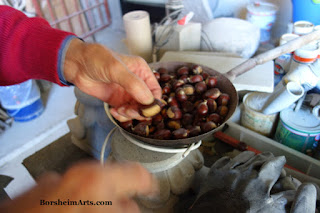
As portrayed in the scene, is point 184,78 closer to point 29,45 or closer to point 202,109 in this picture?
point 202,109

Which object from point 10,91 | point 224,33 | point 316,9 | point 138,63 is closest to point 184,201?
point 138,63

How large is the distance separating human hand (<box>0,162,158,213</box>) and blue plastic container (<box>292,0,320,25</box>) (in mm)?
1216

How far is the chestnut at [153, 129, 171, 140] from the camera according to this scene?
71 centimetres

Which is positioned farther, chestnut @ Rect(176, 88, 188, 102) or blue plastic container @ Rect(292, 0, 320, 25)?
blue plastic container @ Rect(292, 0, 320, 25)

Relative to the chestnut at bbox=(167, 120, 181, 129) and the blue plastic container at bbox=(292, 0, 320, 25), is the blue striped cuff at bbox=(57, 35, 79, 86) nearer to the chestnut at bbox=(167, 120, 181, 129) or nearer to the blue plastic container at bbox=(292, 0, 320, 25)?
the chestnut at bbox=(167, 120, 181, 129)

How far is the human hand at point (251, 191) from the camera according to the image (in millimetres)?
611

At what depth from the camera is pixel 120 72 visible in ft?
1.89

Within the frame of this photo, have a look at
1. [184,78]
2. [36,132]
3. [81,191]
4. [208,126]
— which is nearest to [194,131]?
[208,126]

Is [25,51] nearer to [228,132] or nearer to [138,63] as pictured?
[138,63]

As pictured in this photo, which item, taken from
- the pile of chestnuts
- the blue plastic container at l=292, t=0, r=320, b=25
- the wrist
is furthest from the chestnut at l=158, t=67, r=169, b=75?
the blue plastic container at l=292, t=0, r=320, b=25

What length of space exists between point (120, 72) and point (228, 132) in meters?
0.77

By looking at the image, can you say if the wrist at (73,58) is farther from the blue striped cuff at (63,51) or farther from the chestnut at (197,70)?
the chestnut at (197,70)

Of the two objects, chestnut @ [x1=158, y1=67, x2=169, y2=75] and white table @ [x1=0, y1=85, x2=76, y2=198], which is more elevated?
chestnut @ [x1=158, y1=67, x2=169, y2=75]

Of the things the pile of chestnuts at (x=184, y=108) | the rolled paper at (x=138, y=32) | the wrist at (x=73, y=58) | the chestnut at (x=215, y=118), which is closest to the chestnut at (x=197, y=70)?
the pile of chestnuts at (x=184, y=108)
